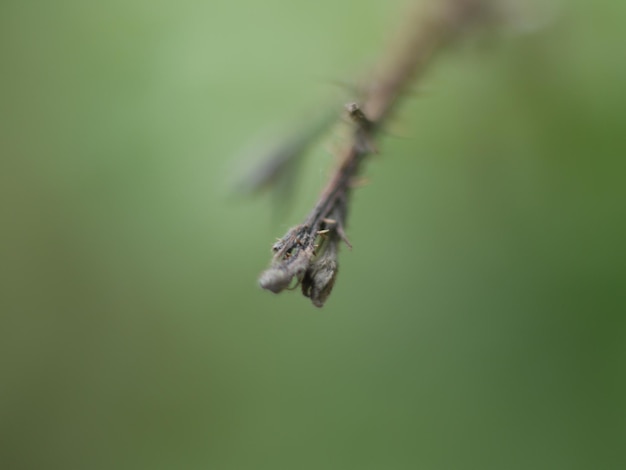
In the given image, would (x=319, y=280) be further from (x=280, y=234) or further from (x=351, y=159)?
(x=280, y=234)

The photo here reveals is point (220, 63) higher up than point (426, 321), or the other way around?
point (220, 63)

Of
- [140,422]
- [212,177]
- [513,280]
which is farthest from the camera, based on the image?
[140,422]

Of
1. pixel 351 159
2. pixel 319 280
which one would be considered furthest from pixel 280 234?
pixel 319 280

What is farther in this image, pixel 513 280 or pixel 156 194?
pixel 156 194

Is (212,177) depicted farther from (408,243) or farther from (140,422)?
(140,422)

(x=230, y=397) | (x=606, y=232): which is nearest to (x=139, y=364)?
(x=230, y=397)
